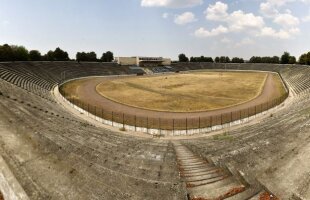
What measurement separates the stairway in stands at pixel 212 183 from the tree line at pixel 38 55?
8569cm

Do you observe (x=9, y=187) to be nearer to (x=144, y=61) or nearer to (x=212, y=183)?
(x=212, y=183)

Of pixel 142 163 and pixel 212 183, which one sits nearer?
pixel 212 183

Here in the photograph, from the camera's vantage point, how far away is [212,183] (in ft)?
62.9

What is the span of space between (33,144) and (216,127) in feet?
85.7

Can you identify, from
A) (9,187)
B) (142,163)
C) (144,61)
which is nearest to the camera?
(9,187)

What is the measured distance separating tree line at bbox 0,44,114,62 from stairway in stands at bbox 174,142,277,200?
85.7m

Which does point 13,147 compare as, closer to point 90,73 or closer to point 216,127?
point 216,127

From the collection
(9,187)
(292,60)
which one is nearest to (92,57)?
(292,60)

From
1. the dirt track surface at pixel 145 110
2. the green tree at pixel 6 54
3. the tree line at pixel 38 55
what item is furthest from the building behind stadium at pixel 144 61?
the dirt track surface at pixel 145 110

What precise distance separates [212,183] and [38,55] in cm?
11363

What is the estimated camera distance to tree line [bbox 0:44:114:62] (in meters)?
89.1

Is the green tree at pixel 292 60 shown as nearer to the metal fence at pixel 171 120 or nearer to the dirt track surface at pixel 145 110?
the dirt track surface at pixel 145 110

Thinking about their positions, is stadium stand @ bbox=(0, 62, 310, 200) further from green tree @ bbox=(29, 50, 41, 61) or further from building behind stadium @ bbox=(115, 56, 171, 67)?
building behind stadium @ bbox=(115, 56, 171, 67)

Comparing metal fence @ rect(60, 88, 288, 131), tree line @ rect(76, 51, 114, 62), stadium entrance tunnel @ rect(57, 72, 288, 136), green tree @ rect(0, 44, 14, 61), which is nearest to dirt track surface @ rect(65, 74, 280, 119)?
stadium entrance tunnel @ rect(57, 72, 288, 136)
